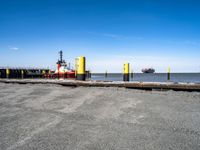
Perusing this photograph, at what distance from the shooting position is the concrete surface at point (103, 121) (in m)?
2.05

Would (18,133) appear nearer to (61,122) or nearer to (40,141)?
(40,141)

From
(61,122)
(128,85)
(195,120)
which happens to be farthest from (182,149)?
(128,85)

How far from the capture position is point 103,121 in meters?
2.72

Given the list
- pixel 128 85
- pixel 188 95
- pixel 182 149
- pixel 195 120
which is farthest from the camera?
pixel 128 85

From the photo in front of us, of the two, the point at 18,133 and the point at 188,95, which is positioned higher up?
the point at 188,95

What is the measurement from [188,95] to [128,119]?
1.83m

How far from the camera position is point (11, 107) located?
3.55 m

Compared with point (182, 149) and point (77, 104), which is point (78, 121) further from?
point (182, 149)

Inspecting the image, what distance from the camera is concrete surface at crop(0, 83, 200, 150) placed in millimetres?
2049

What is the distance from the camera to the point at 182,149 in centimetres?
188

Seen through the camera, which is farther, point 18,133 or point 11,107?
point 11,107

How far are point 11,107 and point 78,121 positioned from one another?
1625mm

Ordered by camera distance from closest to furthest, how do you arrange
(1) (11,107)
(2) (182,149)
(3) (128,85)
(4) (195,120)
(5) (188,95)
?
(2) (182,149), (4) (195,120), (1) (11,107), (5) (188,95), (3) (128,85)

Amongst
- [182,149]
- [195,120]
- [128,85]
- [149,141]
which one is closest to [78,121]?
[149,141]
